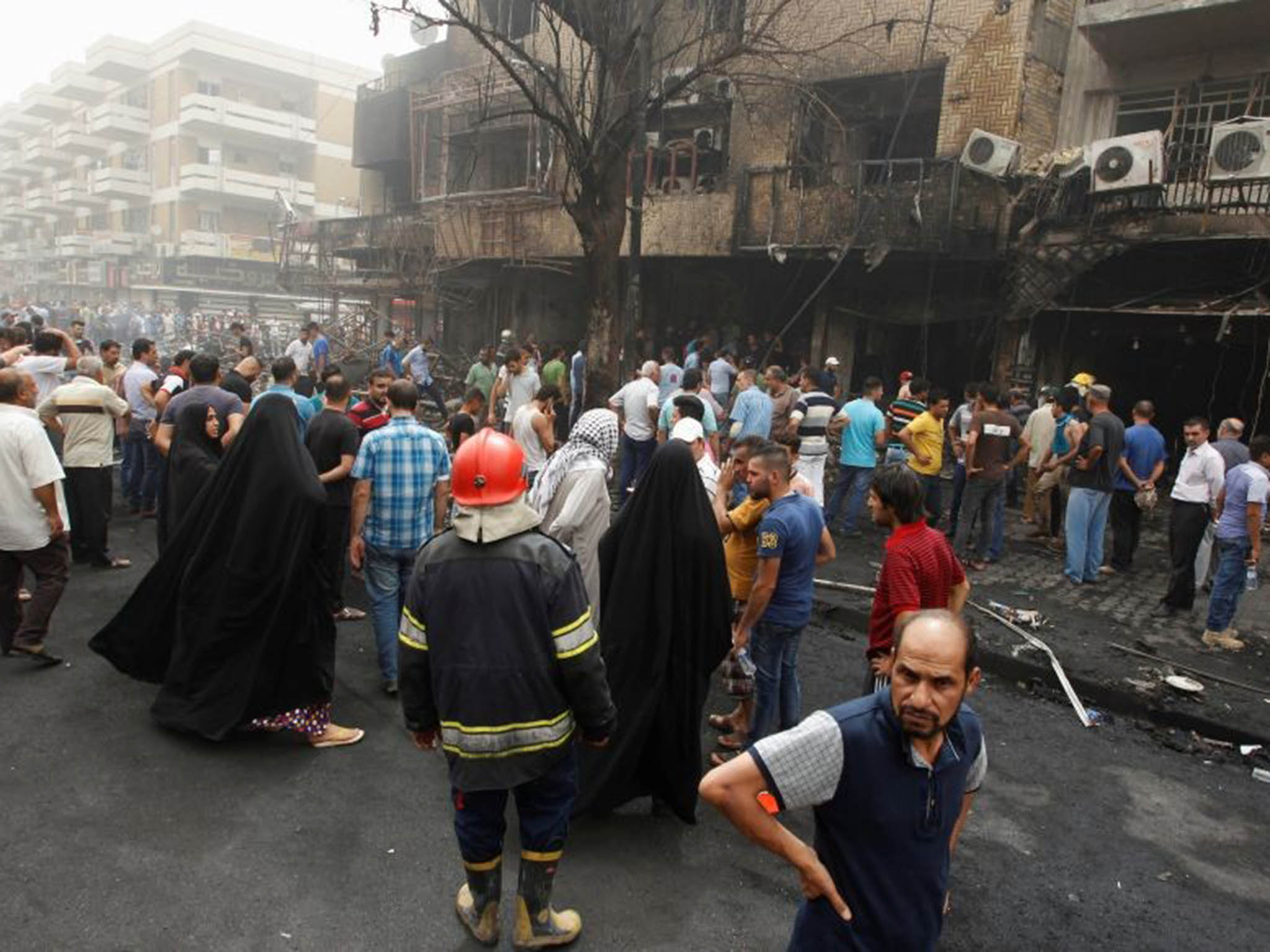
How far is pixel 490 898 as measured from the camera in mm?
2855

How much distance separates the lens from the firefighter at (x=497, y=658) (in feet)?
8.54

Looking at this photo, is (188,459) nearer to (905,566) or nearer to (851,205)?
(905,566)

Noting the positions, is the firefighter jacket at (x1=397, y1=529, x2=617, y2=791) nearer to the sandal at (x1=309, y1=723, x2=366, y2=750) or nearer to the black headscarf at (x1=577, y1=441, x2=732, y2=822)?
the black headscarf at (x1=577, y1=441, x2=732, y2=822)

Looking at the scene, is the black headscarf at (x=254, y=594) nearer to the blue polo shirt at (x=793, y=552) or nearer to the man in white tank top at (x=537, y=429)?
the blue polo shirt at (x=793, y=552)

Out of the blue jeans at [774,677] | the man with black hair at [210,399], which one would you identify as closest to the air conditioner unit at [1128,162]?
the blue jeans at [774,677]

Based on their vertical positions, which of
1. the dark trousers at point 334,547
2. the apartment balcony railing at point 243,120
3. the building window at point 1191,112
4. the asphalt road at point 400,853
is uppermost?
the apartment balcony railing at point 243,120

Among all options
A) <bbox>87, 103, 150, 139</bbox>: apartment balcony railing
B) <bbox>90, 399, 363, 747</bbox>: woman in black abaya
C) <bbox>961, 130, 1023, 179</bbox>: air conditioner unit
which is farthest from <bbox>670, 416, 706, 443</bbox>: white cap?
<bbox>87, 103, 150, 139</bbox>: apartment balcony railing

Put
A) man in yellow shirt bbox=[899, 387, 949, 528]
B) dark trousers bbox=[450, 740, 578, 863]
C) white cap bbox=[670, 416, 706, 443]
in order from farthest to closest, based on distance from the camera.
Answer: man in yellow shirt bbox=[899, 387, 949, 528] < white cap bbox=[670, 416, 706, 443] < dark trousers bbox=[450, 740, 578, 863]

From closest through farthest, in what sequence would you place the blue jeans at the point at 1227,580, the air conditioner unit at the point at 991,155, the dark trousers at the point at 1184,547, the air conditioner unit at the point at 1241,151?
the blue jeans at the point at 1227,580
the dark trousers at the point at 1184,547
the air conditioner unit at the point at 1241,151
the air conditioner unit at the point at 991,155

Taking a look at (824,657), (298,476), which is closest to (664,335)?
(824,657)

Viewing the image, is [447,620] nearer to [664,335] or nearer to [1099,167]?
[1099,167]

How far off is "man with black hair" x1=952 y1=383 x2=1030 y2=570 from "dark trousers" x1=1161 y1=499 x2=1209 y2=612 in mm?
1547

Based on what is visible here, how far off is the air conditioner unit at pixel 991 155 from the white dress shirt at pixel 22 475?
11.6m

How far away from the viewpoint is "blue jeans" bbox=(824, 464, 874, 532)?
9.09 meters
